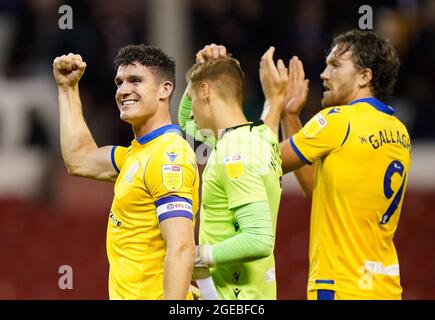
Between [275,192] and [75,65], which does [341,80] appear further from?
[75,65]

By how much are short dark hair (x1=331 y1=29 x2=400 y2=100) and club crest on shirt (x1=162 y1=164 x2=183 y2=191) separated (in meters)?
1.37

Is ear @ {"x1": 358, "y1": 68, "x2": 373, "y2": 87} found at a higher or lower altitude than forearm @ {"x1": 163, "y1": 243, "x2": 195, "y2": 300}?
higher

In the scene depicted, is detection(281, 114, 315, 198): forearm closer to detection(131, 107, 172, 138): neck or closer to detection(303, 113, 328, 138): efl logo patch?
detection(303, 113, 328, 138): efl logo patch

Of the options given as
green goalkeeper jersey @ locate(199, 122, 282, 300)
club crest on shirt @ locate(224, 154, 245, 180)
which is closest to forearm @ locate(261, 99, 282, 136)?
green goalkeeper jersey @ locate(199, 122, 282, 300)

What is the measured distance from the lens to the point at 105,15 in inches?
477

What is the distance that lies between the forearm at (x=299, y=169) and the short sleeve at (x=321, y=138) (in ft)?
1.28

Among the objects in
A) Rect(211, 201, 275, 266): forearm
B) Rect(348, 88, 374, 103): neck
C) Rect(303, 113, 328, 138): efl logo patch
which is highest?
Rect(348, 88, 374, 103): neck

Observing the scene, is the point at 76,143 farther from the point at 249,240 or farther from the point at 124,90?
the point at 249,240

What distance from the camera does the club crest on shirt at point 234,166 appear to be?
580 centimetres

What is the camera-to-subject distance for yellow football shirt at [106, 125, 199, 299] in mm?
5523

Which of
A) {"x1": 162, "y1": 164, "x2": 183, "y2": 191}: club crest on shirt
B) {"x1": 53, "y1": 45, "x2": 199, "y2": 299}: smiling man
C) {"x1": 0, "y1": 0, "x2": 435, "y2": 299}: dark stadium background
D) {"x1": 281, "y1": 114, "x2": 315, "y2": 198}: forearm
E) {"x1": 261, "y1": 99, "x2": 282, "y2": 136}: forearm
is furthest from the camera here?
{"x1": 0, "y1": 0, "x2": 435, "y2": 299}: dark stadium background

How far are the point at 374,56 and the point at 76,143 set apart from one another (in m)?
1.66

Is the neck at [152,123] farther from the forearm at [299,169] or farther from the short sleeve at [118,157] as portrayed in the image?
the forearm at [299,169]
